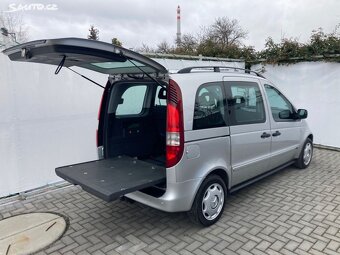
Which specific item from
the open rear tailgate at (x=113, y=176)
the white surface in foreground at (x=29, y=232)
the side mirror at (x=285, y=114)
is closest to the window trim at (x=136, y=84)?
the open rear tailgate at (x=113, y=176)

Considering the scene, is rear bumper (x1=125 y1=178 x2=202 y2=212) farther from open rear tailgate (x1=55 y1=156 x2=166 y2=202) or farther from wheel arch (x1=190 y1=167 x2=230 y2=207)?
open rear tailgate (x1=55 y1=156 x2=166 y2=202)

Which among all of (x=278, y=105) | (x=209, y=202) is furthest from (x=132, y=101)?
(x=278, y=105)

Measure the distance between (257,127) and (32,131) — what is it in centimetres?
338

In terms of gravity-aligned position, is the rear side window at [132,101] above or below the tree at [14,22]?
below

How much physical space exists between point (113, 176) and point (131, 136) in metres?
0.98

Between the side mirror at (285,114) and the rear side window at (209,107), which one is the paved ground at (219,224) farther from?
the rear side window at (209,107)

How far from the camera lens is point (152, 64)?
273 cm

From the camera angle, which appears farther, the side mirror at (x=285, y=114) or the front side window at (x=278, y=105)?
the side mirror at (x=285, y=114)

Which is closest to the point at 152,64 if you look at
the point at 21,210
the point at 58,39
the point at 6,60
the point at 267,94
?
the point at 58,39

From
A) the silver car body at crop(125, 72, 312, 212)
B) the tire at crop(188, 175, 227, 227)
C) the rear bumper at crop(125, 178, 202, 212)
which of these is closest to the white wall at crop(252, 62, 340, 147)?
the silver car body at crop(125, 72, 312, 212)

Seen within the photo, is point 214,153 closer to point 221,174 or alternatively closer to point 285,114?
point 221,174

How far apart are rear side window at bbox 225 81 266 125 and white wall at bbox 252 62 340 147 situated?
3.70 metres

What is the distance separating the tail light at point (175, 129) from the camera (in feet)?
9.08

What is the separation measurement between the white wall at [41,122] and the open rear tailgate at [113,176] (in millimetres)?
1326
